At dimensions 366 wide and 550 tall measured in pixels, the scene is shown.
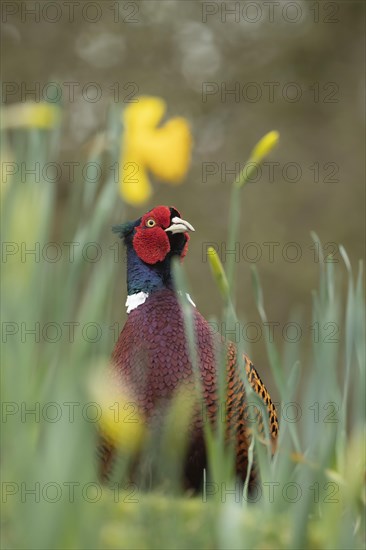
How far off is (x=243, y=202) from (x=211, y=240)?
434 millimetres

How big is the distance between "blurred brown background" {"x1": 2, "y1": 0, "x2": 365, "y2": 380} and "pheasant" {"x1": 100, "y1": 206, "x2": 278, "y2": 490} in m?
5.20

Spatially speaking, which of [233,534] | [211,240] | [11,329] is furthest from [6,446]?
[211,240]

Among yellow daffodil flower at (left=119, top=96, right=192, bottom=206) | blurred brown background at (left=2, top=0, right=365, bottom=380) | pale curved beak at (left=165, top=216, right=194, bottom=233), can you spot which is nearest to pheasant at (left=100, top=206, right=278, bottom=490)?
pale curved beak at (left=165, top=216, right=194, bottom=233)

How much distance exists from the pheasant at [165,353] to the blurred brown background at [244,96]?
5200 millimetres

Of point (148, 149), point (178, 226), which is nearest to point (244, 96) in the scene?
point (178, 226)

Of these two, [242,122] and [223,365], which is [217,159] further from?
[223,365]

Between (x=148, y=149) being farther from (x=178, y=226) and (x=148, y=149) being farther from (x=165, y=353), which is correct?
(x=178, y=226)

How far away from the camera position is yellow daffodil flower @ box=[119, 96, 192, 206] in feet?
4.80

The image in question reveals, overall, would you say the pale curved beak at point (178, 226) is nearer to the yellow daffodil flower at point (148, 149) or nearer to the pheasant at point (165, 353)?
the pheasant at point (165, 353)

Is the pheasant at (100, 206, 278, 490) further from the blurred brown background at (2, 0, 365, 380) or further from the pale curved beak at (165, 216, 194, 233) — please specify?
the blurred brown background at (2, 0, 365, 380)

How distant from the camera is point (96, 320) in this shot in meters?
1.30

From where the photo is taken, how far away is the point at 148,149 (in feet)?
4.97

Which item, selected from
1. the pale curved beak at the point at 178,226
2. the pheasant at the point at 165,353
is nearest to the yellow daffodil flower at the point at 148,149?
the pheasant at the point at 165,353

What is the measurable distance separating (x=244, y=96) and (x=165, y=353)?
6.23 meters
